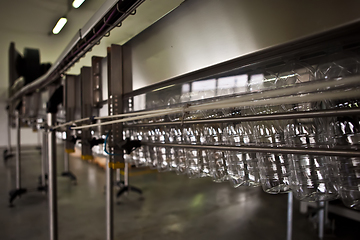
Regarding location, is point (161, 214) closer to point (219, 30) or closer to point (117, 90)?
point (117, 90)

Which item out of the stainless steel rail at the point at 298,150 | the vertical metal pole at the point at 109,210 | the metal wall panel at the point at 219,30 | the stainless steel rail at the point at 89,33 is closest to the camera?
the stainless steel rail at the point at 298,150

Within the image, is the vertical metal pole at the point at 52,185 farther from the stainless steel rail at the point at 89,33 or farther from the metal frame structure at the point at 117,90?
the stainless steel rail at the point at 89,33

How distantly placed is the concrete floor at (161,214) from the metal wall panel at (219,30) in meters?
2.13

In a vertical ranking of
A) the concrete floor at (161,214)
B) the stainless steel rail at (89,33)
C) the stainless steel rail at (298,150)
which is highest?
the stainless steel rail at (89,33)

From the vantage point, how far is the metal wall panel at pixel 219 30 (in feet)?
2.01

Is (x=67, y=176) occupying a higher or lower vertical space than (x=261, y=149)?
lower

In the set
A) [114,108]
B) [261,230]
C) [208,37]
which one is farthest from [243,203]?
[208,37]

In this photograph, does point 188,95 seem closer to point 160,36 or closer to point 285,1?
point 160,36

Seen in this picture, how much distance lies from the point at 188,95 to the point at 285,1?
0.63 metres

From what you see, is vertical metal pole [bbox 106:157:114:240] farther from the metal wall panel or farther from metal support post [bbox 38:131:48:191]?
metal support post [bbox 38:131:48:191]

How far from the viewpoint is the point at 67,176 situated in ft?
16.4

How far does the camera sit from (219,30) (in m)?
0.90

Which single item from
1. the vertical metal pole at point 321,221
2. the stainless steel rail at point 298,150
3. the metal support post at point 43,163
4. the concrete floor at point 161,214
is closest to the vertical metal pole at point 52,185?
the concrete floor at point 161,214

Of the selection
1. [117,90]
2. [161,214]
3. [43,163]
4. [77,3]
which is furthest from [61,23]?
[43,163]
